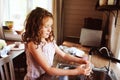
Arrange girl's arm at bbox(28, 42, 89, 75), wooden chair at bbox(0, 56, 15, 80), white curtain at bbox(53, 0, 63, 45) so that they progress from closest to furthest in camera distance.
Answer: girl's arm at bbox(28, 42, 89, 75) → wooden chair at bbox(0, 56, 15, 80) → white curtain at bbox(53, 0, 63, 45)

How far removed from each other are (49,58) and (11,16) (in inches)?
86.5

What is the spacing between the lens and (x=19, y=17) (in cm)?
314

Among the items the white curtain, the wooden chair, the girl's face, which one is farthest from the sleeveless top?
the white curtain

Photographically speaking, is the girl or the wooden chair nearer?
the girl

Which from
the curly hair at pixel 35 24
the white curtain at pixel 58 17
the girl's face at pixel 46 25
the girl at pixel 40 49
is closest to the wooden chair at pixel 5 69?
the girl at pixel 40 49

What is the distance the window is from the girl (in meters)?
1.85

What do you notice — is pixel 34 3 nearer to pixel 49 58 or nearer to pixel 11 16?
pixel 11 16

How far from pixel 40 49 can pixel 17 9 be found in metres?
2.19

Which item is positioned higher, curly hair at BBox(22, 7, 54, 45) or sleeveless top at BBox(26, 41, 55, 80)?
curly hair at BBox(22, 7, 54, 45)

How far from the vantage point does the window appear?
2982mm

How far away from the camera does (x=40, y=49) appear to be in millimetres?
1119

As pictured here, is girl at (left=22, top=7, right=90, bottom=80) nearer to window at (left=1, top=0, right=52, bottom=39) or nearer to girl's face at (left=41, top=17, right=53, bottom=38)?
girl's face at (left=41, top=17, right=53, bottom=38)

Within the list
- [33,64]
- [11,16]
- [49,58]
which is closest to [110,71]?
[49,58]

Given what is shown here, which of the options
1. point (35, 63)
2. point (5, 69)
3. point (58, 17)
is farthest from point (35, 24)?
point (58, 17)
